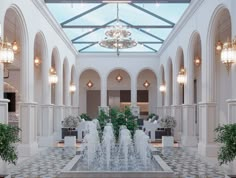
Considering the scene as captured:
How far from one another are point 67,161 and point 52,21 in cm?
610

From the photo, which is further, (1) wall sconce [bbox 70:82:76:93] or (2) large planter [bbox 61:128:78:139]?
(1) wall sconce [bbox 70:82:76:93]

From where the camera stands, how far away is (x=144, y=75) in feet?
80.5

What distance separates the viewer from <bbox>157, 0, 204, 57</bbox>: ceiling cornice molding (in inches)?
467

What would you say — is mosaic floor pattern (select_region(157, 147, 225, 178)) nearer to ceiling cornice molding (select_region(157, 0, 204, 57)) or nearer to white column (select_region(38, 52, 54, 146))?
white column (select_region(38, 52, 54, 146))

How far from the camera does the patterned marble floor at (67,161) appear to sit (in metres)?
7.92

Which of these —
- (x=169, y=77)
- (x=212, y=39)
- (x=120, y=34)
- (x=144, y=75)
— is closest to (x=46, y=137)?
(x=120, y=34)

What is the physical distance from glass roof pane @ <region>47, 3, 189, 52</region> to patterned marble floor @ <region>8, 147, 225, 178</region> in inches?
198

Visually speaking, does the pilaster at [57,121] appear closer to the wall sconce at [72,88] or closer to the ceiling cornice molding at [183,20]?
the wall sconce at [72,88]

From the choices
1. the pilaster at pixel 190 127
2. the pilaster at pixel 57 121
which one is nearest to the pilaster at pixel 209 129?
the pilaster at pixel 190 127

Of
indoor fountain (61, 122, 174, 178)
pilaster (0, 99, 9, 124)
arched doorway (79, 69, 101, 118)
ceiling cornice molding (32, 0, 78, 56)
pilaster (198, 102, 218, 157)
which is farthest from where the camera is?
arched doorway (79, 69, 101, 118)

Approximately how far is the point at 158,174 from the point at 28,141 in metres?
5.09

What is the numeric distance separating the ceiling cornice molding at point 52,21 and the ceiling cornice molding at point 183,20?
15.4 feet

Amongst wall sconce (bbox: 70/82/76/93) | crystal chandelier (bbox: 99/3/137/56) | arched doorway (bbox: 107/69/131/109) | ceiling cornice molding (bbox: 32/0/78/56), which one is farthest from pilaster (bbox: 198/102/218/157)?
arched doorway (bbox: 107/69/131/109)

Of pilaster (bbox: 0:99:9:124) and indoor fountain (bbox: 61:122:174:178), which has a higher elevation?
pilaster (bbox: 0:99:9:124)
